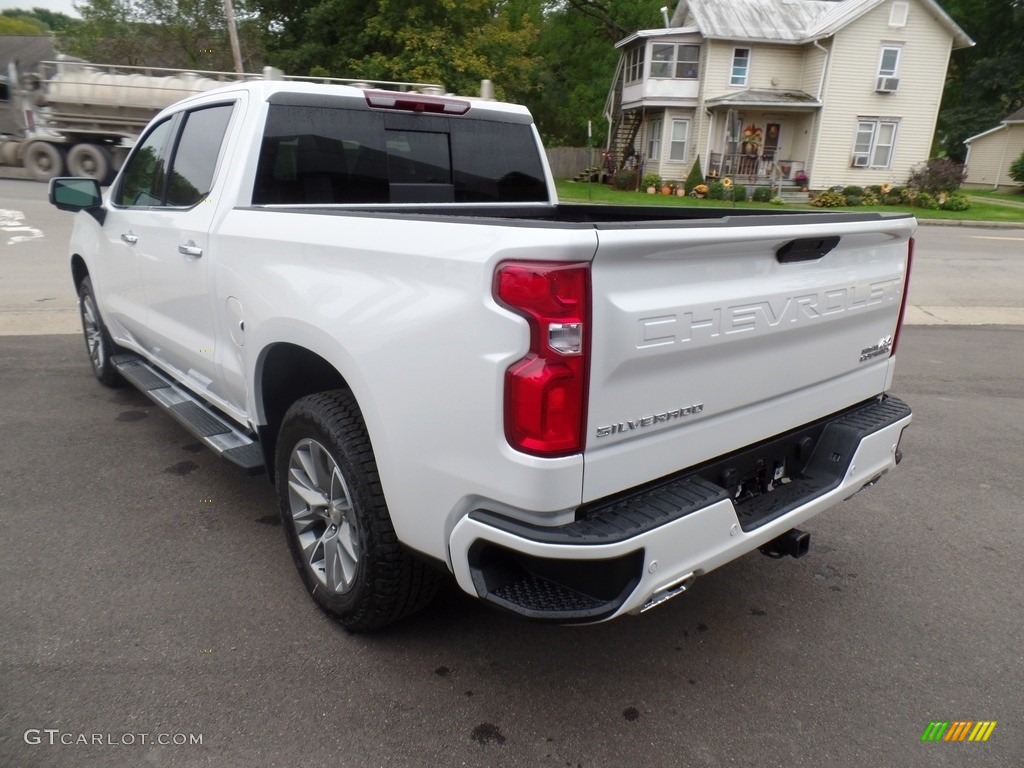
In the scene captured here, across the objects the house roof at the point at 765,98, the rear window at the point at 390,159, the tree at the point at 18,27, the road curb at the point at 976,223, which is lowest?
the road curb at the point at 976,223

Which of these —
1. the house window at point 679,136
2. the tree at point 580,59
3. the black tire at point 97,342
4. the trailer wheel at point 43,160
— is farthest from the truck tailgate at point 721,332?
the tree at point 580,59

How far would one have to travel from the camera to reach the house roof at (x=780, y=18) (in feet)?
92.4

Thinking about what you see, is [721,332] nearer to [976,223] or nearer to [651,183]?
[976,223]

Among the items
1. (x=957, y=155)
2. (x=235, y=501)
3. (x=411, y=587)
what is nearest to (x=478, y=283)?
(x=411, y=587)

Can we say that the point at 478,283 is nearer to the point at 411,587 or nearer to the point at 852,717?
the point at 411,587

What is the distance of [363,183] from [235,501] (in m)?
1.78

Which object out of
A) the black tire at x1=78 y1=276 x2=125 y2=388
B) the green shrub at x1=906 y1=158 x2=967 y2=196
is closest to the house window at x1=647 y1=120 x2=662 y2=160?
the green shrub at x1=906 y1=158 x2=967 y2=196

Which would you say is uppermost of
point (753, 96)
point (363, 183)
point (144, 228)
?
point (753, 96)

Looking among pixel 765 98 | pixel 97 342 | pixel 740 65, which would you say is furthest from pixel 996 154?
pixel 97 342

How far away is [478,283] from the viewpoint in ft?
6.42

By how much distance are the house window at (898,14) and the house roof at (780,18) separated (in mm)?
637

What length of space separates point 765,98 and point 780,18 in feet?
14.6

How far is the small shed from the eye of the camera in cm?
3728

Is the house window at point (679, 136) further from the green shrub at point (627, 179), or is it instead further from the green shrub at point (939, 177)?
the green shrub at point (939, 177)
